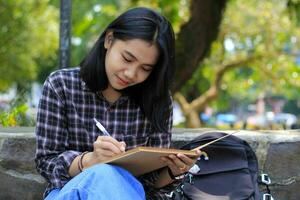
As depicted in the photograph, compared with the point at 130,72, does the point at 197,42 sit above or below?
above

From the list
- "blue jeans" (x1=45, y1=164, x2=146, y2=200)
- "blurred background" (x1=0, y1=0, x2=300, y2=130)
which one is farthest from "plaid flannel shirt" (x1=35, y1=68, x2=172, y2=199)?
"blurred background" (x1=0, y1=0, x2=300, y2=130)

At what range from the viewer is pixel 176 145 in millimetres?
2662

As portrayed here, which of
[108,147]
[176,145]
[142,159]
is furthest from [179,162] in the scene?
[176,145]

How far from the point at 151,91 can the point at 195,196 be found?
0.47m

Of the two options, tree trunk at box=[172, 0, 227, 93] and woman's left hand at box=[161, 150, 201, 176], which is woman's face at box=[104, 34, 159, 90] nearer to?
woman's left hand at box=[161, 150, 201, 176]

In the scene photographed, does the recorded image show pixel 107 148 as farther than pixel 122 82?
No

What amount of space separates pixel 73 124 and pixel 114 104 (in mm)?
192

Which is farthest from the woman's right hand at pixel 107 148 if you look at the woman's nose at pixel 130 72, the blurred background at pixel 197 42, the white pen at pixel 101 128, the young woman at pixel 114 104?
the blurred background at pixel 197 42

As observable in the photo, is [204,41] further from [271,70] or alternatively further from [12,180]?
[271,70]

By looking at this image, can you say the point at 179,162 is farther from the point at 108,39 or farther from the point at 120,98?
the point at 108,39

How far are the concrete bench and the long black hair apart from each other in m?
0.56

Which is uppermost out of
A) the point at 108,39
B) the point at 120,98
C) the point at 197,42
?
the point at 197,42

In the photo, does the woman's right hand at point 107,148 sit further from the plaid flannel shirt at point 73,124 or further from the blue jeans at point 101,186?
the plaid flannel shirt at point 73,124

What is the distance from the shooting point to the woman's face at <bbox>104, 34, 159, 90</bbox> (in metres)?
1.92
